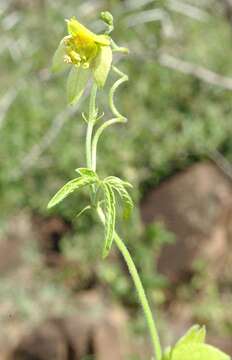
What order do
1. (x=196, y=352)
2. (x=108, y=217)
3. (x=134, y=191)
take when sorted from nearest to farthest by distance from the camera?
(x=108, y=217) → (x=196, y=352) → (x=134, y=191)

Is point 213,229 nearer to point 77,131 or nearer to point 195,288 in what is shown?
point 195,288

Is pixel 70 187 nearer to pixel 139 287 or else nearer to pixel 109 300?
pixel 139 287

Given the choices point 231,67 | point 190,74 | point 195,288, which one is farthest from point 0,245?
point 231,67

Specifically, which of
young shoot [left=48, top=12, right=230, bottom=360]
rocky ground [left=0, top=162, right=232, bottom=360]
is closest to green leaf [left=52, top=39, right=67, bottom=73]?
young shoot [left=48, top=12, right=230, bottom=360]

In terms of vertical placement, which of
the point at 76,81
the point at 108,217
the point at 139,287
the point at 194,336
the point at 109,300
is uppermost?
the point at 76,81

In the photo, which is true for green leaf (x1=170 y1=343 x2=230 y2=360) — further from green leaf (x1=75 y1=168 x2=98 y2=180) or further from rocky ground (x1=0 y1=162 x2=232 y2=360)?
rocky ground (x1=0 y1=162 x2=232 y2=360)

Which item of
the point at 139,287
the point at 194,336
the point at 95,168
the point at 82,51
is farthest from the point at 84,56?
the point at 194,336

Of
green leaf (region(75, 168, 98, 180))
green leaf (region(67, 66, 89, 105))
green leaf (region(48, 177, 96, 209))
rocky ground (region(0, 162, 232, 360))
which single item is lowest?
rocky ground (region(0, 162, 232, 360))

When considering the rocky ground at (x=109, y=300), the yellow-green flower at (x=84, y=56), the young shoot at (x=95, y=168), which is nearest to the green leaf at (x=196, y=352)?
the young shoot at (x=95, y=168)
